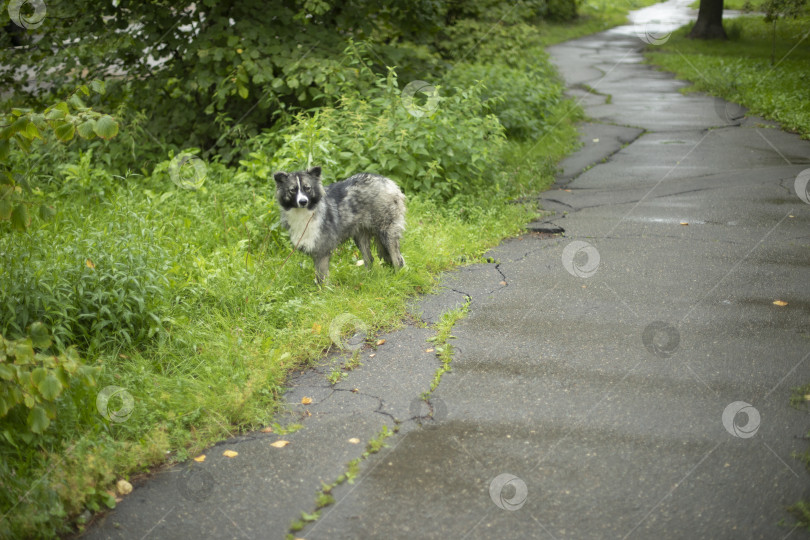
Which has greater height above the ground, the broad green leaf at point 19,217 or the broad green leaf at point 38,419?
the broad green leaf at point 19,217

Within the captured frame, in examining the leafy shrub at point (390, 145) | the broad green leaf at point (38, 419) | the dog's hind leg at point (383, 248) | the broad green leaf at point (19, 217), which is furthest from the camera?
the leafy shrub at point (390, 145)

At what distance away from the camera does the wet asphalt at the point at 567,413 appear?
131 inches

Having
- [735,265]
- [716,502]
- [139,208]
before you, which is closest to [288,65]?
[139,208]

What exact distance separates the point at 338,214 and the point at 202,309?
4.95 feet

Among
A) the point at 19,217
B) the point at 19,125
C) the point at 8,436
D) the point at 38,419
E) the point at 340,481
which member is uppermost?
the point at 19,125

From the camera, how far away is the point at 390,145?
7910 mm

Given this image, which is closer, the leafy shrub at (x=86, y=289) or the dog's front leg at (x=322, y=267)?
the leafy shrub at (x=86, y=289)

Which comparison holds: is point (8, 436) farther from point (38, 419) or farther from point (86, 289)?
point (86, 289)

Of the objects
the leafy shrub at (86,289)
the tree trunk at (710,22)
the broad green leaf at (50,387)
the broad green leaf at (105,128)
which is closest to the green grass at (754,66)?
the tree trunk at (710,22)

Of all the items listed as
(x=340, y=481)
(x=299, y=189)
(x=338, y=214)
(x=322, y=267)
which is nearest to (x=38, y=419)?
(x=340, y=481)

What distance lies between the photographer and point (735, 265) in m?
6.51

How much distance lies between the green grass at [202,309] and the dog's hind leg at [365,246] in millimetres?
156

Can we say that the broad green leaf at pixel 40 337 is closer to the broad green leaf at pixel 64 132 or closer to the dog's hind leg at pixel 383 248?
the broad green leaf at pixel 64 132

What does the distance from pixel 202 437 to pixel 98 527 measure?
82 centimetres
